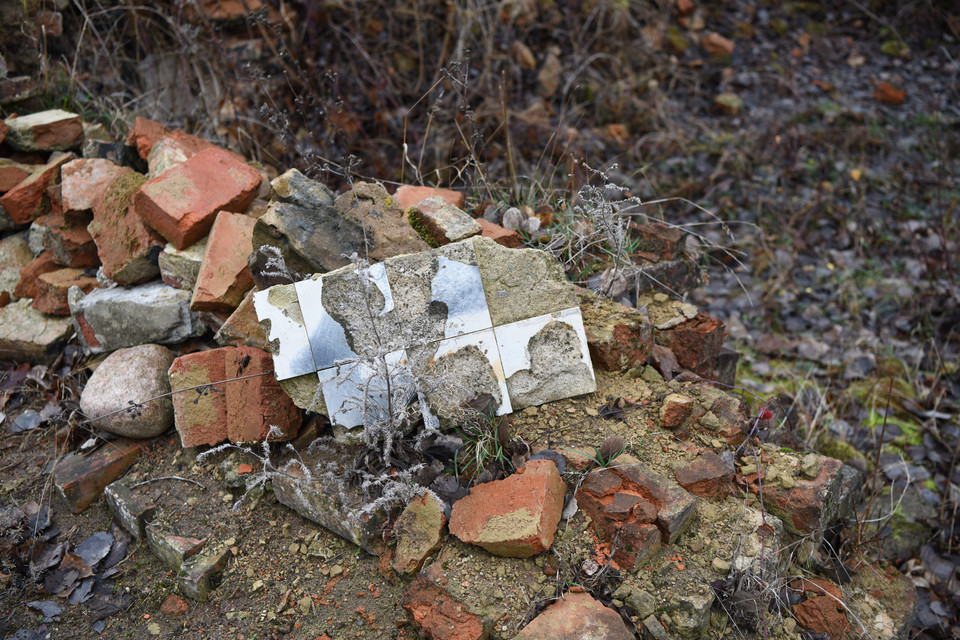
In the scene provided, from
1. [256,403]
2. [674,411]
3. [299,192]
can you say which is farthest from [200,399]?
[674,411]

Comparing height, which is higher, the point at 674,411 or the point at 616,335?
the point at 616,335

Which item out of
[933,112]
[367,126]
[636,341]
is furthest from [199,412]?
[933,112]

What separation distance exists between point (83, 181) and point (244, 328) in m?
1.19

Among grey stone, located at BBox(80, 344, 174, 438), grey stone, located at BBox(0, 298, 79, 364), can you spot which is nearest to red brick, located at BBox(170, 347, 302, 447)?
grey stone, located at BBox(80, 344, 174, 438)

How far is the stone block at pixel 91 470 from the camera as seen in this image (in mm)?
2275

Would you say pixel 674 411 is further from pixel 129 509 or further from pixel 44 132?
pixel 44 132

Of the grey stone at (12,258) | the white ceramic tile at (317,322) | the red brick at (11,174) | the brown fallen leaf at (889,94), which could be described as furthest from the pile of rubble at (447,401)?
the brown fallen leaf at (889,94)

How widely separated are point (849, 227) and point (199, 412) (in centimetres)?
473

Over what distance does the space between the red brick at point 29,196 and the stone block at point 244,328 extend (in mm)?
1370

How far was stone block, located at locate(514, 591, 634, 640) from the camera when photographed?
164cm

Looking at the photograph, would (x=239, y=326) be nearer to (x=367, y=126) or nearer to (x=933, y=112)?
(x=367, y=126)

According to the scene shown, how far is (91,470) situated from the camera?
2309 millimetres

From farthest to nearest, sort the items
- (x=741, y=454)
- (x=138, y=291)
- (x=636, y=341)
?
(x=138, y=291) < (x=636, y=341) < (x=741, y=454)

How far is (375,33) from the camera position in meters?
5.44
